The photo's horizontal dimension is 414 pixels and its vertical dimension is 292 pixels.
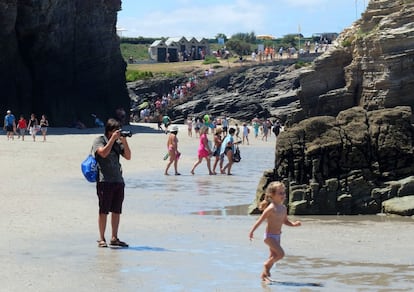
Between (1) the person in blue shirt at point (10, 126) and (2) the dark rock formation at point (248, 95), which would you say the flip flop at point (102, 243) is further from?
(2) the dark rock formation at point (248, 95)

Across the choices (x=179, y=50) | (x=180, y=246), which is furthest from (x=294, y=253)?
(x=179, y=50)

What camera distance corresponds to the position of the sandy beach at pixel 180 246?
914cm

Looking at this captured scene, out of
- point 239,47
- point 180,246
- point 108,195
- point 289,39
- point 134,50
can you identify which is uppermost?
point 289,39

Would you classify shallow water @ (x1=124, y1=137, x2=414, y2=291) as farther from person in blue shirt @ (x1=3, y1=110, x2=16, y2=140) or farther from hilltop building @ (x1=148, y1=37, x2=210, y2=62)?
hilltop building @ (x1=148, y1=37, x2=210, y2=62)

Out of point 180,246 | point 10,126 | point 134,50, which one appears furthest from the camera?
point 134,50

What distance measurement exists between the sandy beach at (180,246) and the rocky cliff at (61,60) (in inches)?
946

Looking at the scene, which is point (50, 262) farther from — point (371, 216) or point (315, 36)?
point (315, 36)

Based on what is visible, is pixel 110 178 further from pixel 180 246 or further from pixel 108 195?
pixel 180 246

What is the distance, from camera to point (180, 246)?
1149cm

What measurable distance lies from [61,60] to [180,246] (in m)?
36.8

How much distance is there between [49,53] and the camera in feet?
152

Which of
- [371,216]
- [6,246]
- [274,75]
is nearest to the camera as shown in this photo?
[6,246]

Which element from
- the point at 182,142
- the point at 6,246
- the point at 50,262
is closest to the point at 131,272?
the point at 50,262

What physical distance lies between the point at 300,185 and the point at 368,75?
20842 mm
